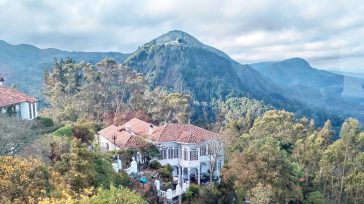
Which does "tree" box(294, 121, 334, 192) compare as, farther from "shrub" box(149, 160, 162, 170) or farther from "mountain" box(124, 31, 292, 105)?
"mountain" box(124, 31, 292, 105)

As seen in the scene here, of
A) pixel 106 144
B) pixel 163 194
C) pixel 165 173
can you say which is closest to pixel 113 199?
pixel 163 194

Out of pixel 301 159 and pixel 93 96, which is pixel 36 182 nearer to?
pixel 301 159

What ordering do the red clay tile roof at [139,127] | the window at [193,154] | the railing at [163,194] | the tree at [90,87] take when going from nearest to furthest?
the railing at [163,194] → the window at [193,154] → the red clay tile roof at [139,127] → the tree at [90,87]

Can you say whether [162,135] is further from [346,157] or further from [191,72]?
[191,72]

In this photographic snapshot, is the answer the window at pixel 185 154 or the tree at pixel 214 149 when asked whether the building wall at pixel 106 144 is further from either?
the tree at pixel 214 149

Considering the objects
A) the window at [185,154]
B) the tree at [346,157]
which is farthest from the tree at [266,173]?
the tree at [346,157]
